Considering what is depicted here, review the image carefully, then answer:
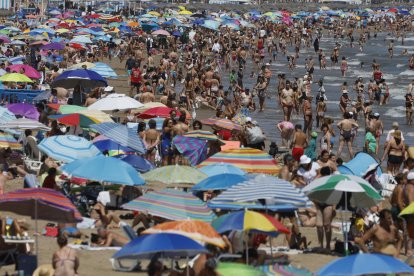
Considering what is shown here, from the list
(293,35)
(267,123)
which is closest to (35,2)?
(293,35)

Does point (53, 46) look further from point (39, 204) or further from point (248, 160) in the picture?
point (39, 204)

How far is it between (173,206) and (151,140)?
601 centimetres

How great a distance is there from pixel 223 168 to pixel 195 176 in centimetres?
39

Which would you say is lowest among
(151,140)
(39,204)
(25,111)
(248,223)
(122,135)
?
(25,111)

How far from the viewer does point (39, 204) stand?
34.7ft

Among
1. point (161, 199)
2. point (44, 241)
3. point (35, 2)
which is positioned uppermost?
point (161, 199)

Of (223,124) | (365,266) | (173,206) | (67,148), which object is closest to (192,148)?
(223,124)

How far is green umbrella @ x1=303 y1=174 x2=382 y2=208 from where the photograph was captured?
11875 millimetres

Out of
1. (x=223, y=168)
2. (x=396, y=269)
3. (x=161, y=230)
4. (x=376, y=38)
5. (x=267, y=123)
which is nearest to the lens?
(x=396, y=269)

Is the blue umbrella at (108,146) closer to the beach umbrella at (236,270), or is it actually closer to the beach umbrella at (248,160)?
the beach umbrella at (248,160)

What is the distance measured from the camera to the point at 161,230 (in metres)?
9.66

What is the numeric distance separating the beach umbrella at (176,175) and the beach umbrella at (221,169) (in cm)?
15

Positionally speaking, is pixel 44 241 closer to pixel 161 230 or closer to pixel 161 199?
pixel 161 199

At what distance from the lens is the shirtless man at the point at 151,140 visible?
17125mm
